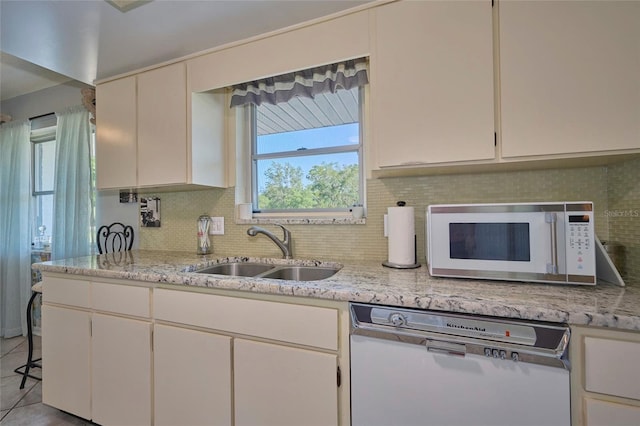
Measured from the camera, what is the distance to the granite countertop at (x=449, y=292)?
0.79m

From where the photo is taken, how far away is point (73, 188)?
2.54 metres

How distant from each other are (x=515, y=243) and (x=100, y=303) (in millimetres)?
1989

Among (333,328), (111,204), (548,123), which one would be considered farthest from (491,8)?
(111,204)

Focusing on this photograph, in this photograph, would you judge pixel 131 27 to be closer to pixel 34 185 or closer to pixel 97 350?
pixel 97 350

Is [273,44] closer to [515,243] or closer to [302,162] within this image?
[302,162]

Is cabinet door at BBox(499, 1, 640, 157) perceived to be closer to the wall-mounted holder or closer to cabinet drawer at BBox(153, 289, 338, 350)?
cabinet drawer at BBox(153, 289, 338, 350)

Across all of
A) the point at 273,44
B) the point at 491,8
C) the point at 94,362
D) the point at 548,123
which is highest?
the point at 273,44

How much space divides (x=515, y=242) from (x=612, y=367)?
1.42 ft

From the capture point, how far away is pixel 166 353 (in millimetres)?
1320

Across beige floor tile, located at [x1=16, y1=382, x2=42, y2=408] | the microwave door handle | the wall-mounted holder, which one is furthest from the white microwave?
beige floor tile, located at [x1=16, y1=382, x2=42, y2=408]

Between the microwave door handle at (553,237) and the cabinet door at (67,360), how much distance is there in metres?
2.19

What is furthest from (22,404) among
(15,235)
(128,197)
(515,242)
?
(515,242)

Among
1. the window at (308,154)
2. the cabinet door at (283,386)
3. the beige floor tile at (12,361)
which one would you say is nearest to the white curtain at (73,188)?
the beige floor tile at (12,361)

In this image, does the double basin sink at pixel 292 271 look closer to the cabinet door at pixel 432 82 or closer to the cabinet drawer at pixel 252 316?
the cabinet drawer at pixel 252 316
